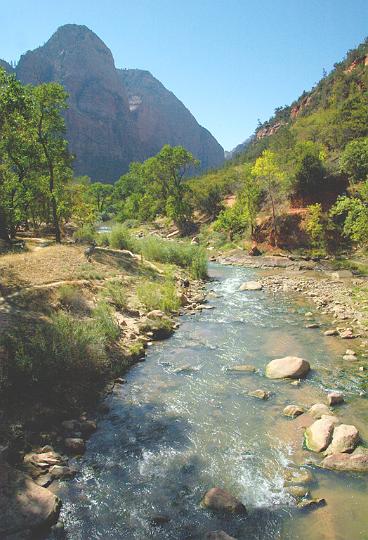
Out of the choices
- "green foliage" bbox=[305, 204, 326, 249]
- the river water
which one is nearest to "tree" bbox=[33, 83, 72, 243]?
the river water

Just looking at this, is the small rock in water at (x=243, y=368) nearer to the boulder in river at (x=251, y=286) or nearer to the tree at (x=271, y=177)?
the boulder in river at (x=251, y=286)

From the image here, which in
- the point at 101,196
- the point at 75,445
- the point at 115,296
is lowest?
the point at 75,445

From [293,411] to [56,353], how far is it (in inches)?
243

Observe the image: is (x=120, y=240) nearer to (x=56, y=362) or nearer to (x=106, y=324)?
(x=106, y=324)

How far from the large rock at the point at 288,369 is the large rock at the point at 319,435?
→ 2688mm

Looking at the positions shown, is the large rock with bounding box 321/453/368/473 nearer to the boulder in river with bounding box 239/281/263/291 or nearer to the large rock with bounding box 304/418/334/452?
the large rock with bounding box 304/418/334/452

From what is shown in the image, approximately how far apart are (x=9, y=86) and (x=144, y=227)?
46719 millimetres

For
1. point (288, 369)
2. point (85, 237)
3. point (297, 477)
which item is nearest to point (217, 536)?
point (297, 477)

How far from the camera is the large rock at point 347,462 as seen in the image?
288 inches

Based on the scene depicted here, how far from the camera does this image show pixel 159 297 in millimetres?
18594

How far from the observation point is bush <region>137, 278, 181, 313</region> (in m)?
18.0

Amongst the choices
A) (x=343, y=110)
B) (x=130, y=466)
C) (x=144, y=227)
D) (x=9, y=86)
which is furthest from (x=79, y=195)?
(x=130, y=466)

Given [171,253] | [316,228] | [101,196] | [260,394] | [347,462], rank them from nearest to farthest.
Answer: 1. [347,462]
2. [260,394]
3. [171,253]
4. [316,228]
5. [101,196]

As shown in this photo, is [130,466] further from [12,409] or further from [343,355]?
[343,355]
